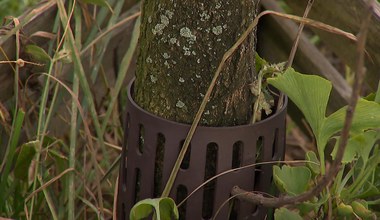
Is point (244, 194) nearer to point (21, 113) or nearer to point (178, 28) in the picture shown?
point (178, 28)

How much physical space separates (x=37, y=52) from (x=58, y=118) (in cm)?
34

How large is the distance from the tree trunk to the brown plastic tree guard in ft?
0.13

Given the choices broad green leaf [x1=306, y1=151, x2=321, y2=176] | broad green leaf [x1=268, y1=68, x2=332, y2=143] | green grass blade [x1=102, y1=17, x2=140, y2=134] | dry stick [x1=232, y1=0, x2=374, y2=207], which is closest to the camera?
dry stick [x1=232, y1=0, x2=374, y2=207]

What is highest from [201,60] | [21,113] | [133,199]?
[201,60]

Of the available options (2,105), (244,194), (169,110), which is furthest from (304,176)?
(2,105)

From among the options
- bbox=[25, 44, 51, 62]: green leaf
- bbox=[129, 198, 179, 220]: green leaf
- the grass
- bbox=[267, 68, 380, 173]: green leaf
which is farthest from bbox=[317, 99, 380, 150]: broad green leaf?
bbox=[25, 44, 51, 62]: green leaf

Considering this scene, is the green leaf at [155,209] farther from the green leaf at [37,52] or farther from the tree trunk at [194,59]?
the green leaf at [37,52]

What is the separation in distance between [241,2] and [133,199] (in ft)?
1.25

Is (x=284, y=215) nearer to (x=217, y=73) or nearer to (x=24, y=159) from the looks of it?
(x=217, y=73)

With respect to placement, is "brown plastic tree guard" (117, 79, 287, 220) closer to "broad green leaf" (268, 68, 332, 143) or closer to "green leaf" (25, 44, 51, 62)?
"broad green leaf" (268, 68, 332, 143)

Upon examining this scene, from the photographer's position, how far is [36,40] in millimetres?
1471

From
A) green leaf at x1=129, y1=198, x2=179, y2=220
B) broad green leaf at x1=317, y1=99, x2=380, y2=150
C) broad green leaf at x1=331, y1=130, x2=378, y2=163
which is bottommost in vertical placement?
green leaf at x1=129, y1=198, x2=179, y2=220

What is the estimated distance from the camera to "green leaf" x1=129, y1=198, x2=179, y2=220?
3.46 ft

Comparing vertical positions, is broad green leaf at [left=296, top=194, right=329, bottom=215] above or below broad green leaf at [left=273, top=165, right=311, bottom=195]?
below
